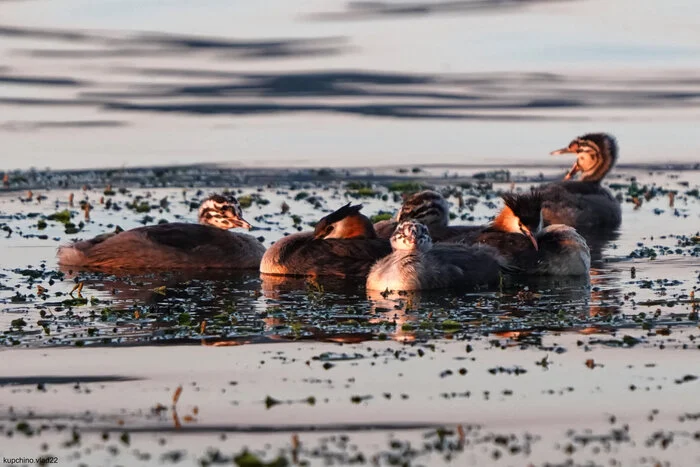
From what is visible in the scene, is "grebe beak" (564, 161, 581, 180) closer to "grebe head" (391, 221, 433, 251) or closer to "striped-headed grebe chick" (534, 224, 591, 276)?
"striped-headed grebe chick" (534, 224, 591, 276)

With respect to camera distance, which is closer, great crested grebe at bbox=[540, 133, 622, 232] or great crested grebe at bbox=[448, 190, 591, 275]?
great crested grebe at bbox=[448, 190, 591, 275]

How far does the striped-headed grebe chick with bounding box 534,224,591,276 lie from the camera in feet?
56.1

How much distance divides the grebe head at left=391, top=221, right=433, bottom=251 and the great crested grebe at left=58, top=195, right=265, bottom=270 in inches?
105

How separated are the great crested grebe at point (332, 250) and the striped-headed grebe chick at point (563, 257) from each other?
171 cm

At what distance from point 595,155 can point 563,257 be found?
28.5 ft

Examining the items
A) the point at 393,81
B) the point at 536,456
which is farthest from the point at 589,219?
the point at 393,81

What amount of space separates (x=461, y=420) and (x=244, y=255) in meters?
8.75

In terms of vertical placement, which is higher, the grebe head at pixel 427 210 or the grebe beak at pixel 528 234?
the grebe head at pixel 427 210

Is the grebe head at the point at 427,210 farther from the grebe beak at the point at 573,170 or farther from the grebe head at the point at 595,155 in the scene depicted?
the grebe beak at the point at 573,170

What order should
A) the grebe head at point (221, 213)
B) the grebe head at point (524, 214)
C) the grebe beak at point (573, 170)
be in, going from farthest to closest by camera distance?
the grebe beak at point (573, 170)
the grebe head at point (221, 213)
the grebe head at point (524, 214)

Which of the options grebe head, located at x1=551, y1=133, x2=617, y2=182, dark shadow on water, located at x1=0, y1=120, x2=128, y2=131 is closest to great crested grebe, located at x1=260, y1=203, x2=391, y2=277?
grebe head, located at x1=551, y1=133, x2=617, y2=182

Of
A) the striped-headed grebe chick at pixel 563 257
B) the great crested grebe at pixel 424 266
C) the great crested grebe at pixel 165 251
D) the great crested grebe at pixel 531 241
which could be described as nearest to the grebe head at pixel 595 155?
the great crested grebe at pixel 531 241

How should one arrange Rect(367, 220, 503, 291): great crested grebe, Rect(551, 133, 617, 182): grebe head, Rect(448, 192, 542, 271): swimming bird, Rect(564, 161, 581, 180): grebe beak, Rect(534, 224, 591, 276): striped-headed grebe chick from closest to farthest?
Rect(367, 220, 503, 291): great crested grebe, Rect(534, 224, 591, 276): striped-headed grebe chick, Rect(448, 192, 542, 271): swimming bird, Rect(551, 133, 617, 182): grebe head, Rect(564, 161, 581, 180): grebe beak

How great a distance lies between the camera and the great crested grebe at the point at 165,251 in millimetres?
18422
